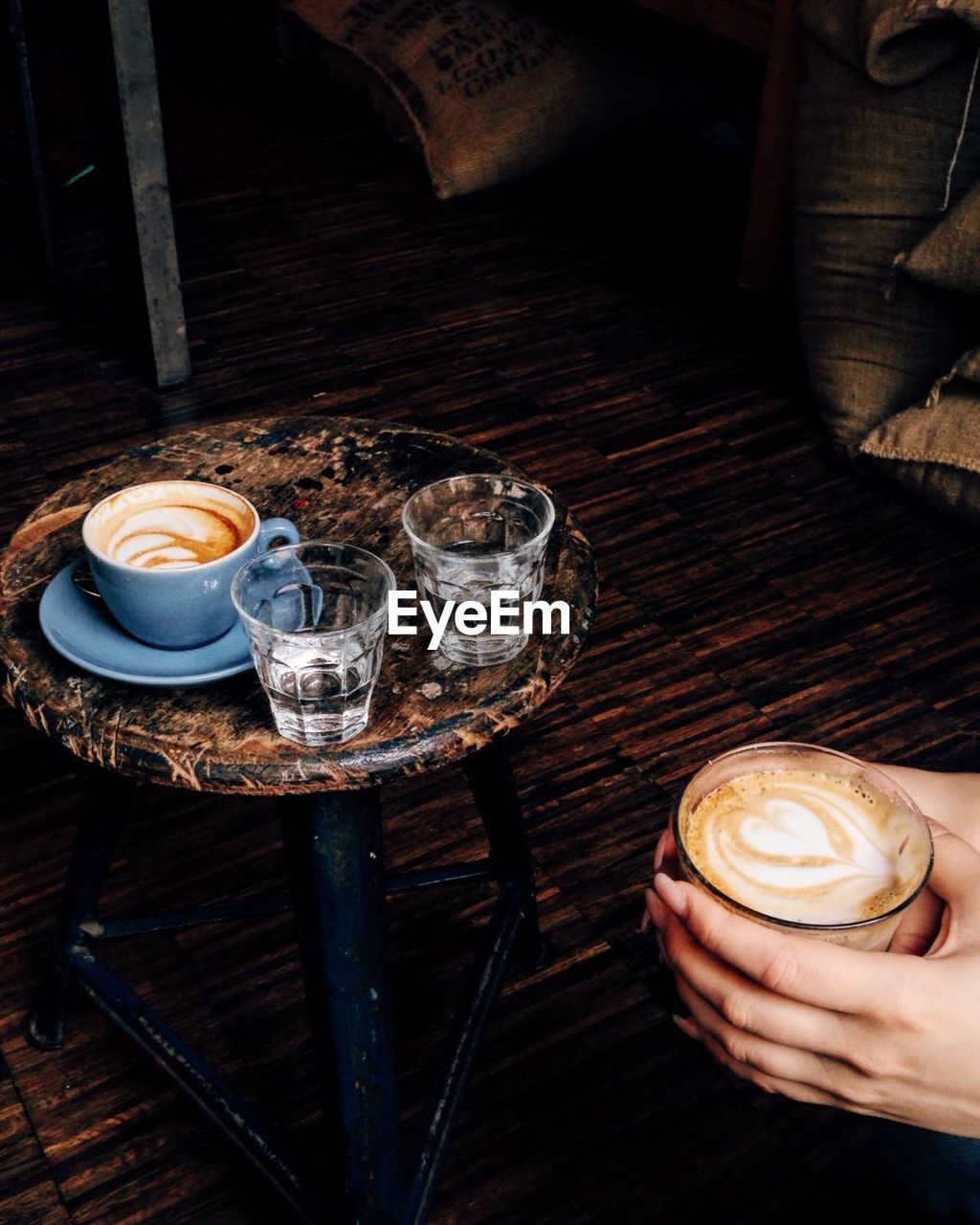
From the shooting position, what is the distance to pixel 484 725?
1018 mm

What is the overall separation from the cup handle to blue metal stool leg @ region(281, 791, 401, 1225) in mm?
201

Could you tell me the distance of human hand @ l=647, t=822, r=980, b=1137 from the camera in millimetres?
825

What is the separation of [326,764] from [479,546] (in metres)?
0.28

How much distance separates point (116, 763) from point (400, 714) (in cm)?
20

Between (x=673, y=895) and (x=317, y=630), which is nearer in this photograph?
(x=673, y=895)

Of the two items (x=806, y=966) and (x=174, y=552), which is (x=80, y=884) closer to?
(x=174, y=552)

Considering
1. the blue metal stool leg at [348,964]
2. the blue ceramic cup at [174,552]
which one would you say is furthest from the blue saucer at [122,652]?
the blue metal stool leg at [348,964]

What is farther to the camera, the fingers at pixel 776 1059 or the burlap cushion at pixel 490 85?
the burlap cushion at pixel 490 85

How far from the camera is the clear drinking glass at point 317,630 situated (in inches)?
38.5

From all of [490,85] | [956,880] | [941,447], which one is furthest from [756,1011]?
[490,85]

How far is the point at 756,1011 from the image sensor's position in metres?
0.86

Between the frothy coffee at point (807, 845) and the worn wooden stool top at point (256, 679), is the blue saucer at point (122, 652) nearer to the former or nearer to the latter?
the worn wooden stool top at point (256, 679)

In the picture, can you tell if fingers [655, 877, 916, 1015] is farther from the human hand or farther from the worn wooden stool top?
the worn wooden stool top

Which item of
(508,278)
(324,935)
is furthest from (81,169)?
(324,935)
